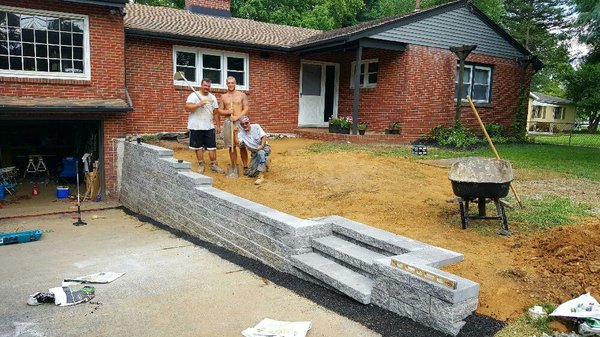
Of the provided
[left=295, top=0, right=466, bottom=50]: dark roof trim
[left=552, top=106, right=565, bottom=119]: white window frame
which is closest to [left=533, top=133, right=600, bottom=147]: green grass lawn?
[left=295, top=0, right=466, bottom=50]: dark roof trim

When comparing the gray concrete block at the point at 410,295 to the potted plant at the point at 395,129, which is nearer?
the gray concrete block at the point at 410,295

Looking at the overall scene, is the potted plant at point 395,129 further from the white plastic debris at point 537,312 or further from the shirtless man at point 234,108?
the white plastic debris at point 537,312

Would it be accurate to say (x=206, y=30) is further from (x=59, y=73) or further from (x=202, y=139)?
(x=202, y=139)

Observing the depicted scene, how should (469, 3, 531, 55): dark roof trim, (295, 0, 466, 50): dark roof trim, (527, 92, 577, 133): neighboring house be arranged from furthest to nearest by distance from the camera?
(527, 92, 577, 133): neighboring house → (469, 3, 531, 55): dark roof trim → (295, 0, 466, 50): dark roof trim

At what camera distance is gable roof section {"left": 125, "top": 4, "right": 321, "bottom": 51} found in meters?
12.9

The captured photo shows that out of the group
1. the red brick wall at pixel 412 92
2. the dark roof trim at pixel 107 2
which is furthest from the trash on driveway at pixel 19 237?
the red brick wall at pixel 412 92

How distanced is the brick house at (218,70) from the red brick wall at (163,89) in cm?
3

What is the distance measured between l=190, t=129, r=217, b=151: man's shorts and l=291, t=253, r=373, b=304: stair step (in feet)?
14.9

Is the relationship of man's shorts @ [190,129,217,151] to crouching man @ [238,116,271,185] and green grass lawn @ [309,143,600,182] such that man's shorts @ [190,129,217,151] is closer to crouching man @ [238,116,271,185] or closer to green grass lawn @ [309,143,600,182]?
crouching man @ [238,116,271,185]

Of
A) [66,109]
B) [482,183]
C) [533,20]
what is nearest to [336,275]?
[482,183]

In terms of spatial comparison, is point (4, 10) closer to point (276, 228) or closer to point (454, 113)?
point (276, 228)

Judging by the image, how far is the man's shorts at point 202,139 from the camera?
29.4ft

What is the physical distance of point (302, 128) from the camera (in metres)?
16.0

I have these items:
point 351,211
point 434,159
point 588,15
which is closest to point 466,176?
point 351,211
